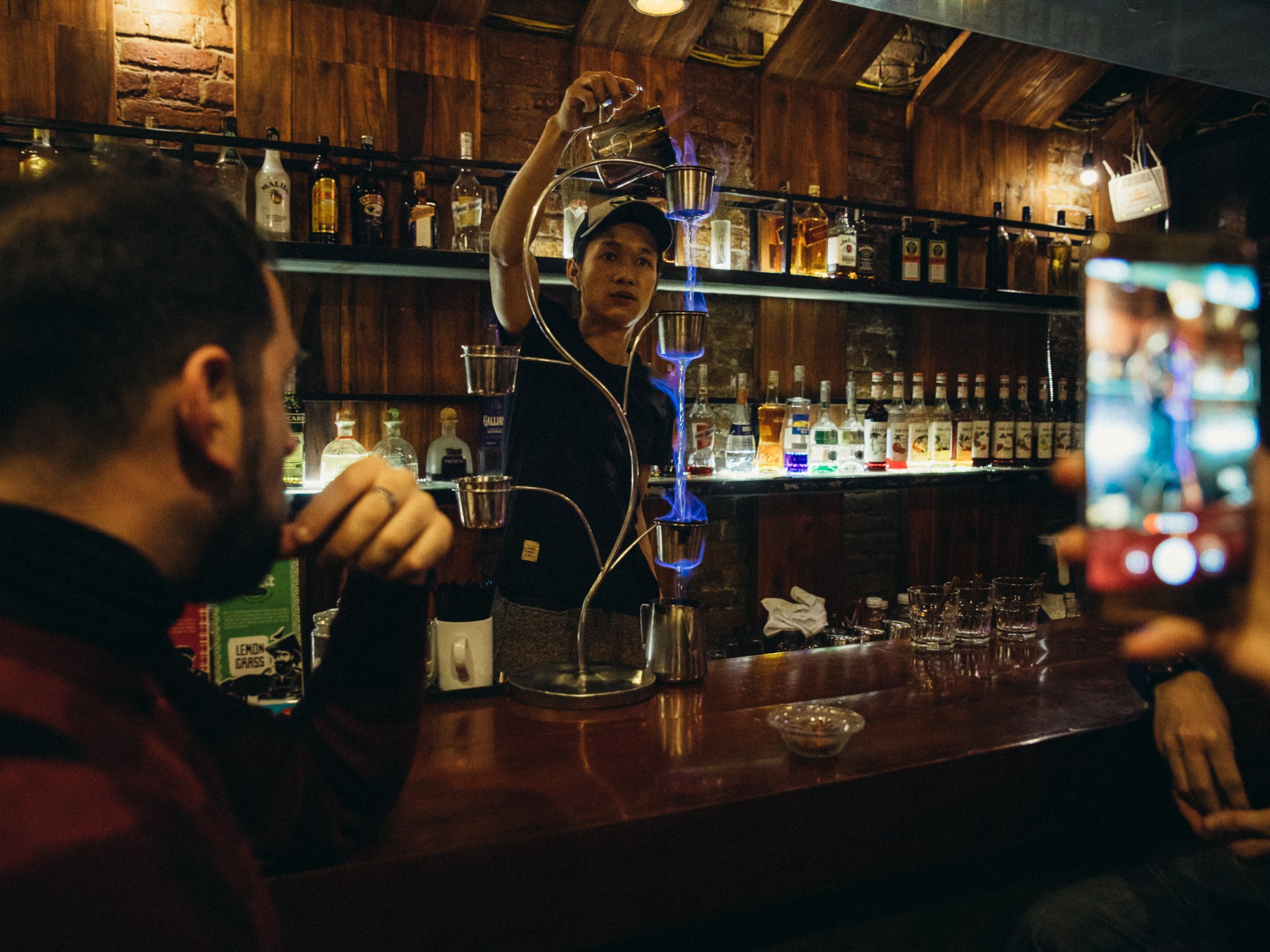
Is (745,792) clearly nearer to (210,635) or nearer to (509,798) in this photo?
(509,798)

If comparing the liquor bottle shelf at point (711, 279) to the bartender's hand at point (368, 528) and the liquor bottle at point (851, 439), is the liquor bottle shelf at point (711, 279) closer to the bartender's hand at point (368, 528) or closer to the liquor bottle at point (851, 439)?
the liquor bottle at point (851, 439)

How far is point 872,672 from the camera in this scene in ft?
5.23

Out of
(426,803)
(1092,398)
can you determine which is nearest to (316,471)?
(426,803)

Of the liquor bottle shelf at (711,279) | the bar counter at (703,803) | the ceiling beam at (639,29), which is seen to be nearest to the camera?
the bar counter at (703,803)

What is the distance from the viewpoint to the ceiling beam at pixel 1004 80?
3414mm

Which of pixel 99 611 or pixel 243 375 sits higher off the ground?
pixel 243 375

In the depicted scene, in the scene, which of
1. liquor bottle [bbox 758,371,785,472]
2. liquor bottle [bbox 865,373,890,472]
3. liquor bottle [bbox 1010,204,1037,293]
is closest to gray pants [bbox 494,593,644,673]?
liquor bottle [bbox 758,371,785,472]

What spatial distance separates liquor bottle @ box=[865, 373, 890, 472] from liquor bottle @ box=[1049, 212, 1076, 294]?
1134 millimetres

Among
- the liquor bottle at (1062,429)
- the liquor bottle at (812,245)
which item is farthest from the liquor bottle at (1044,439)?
the liquor bottle at (812,245)

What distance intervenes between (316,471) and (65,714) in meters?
2.14

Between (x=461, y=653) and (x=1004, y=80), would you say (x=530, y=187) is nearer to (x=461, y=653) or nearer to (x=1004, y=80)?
(x=461, y=653)

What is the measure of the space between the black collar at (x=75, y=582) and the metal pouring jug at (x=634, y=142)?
124 centimetres

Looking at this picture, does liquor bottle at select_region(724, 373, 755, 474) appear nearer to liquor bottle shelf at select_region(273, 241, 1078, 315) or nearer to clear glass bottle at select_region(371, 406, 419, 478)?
liquor bottle shelf at select_region(273, 241, 1078, 315)

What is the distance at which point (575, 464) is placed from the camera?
191 cm
